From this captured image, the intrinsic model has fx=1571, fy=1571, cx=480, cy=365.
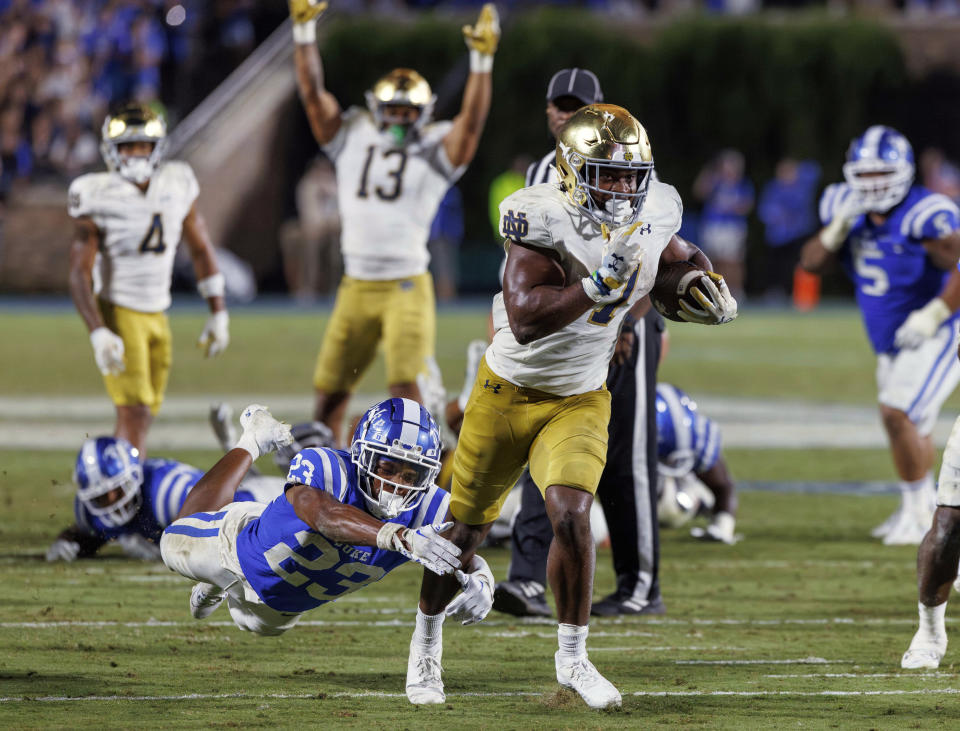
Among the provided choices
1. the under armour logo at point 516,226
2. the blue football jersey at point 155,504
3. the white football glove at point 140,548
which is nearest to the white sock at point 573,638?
the under armour logo at point 516,226

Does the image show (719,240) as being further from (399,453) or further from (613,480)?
(399,453)

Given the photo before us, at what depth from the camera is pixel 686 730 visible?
13.7 feet

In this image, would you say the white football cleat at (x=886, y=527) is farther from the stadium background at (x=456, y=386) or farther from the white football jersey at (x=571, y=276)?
the white football jersey at (x=571, y=276)

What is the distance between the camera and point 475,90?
773 cm

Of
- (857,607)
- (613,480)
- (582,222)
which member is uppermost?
(582,222)

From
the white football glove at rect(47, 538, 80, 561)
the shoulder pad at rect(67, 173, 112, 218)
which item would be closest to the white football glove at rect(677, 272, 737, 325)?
the white football glove at rect(47, 538, 80, 561)

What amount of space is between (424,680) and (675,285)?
4.46 feet

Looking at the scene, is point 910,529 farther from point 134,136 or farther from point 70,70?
point 70,70

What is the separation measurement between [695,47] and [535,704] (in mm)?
19976

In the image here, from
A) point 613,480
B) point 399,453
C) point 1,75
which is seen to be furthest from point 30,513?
point 1,75

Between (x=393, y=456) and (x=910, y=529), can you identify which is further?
(x=910, y=529)

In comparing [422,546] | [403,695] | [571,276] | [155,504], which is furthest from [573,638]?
[155,504]

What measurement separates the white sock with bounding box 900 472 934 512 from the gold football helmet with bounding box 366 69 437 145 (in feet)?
9.72

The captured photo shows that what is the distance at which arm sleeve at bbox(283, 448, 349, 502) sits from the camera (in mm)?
4465
